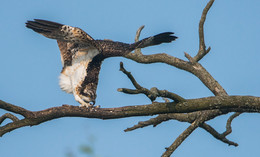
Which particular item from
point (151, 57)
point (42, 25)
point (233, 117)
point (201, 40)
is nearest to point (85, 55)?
point (42, 25)

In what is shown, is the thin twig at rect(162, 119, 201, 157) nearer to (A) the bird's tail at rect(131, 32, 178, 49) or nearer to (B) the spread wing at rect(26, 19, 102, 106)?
(B) the spread wing at rect(26, 19, 102, 106)

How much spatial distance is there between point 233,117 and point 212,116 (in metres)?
0.94

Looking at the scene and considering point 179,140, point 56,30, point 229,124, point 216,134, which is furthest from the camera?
point 229,124

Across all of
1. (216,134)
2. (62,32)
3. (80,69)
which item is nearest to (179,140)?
(216,134)

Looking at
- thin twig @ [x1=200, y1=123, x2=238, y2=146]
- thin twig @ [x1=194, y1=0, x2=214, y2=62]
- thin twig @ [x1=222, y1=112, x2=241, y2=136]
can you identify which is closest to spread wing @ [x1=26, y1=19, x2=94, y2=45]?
thin twig @ [x1=194, y1=0, x2=214, y2=62]

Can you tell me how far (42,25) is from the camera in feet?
21.2

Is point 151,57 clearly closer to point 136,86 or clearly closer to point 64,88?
point 64,88

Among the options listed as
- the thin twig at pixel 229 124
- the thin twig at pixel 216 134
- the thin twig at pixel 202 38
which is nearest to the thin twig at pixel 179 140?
the thin twig at pixel 216 134

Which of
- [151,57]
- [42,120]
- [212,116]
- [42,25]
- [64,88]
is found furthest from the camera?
[151,57]

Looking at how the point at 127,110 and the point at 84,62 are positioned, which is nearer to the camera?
the point at 127,110

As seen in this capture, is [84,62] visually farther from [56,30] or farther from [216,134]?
[216,134]

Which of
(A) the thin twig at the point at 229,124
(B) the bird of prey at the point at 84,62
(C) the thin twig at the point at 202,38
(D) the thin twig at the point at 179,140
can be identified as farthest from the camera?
(C) the thin twig at the point at 202,38

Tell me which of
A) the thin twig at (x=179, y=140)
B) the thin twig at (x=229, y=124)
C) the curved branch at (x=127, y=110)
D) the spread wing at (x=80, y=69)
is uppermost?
the spread wing at (x=80, y=69)

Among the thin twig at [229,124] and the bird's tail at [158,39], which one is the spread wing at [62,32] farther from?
the thin twig at [229,124]
